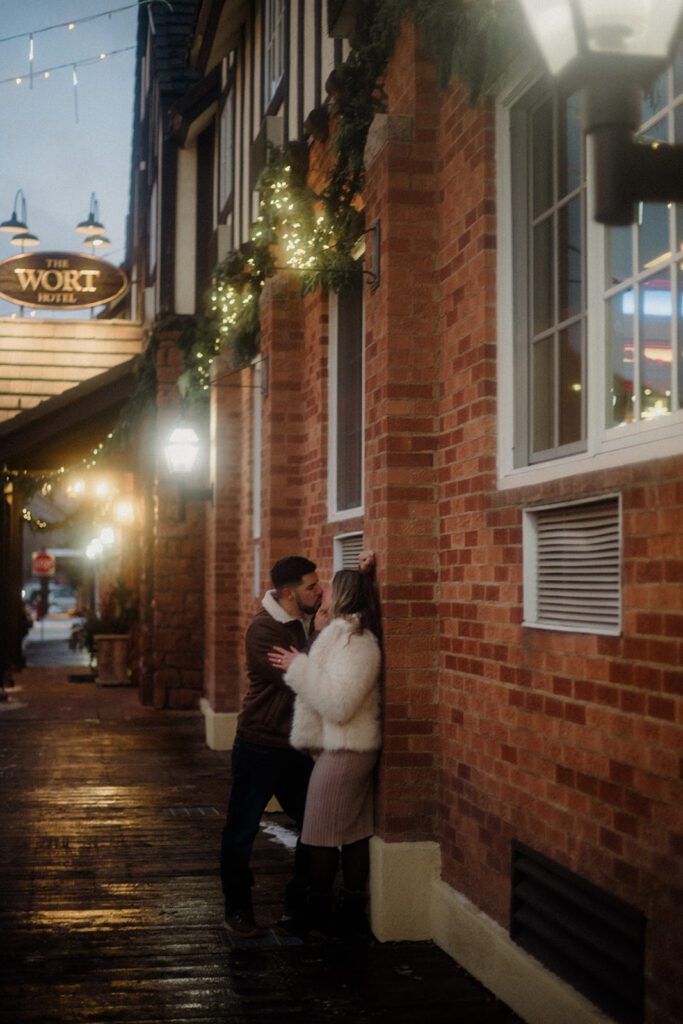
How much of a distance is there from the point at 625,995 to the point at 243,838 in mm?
2521

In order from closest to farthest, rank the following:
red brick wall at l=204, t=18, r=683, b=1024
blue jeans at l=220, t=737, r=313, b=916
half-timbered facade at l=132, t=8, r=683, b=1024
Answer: half-timbered facade at l=132, t=8, r=683, b=1024, red brick wall at l=204, t=18, r=683, b=1024, blue jeans at l=220, t=737, r=313, b=916

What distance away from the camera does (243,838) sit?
6223 mm

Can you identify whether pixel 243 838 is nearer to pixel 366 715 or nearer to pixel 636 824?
pixel 366 715

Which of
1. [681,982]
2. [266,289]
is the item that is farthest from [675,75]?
[266,289]

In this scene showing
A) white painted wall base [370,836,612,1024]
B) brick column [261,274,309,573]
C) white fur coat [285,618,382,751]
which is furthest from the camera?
brick column [261,274,309,573]

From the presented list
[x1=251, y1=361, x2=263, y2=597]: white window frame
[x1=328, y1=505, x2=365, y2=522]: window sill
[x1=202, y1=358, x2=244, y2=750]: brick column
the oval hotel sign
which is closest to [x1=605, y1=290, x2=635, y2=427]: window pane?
[x1=328, y1=505, x2=365, y2=522]: window sill

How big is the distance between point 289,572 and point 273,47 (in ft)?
21.9

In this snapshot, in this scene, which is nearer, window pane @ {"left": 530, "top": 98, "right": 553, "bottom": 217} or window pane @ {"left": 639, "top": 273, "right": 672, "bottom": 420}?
window pane @ {"left": 639, "top": 273, "right": 672, "bottom": 420}

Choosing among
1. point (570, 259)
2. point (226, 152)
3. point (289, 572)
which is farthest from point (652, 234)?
point (226, 152)

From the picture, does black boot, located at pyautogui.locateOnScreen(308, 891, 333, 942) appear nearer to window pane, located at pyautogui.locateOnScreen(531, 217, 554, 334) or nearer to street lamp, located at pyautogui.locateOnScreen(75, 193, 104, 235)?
window pane, located at pyautogui.locateOnScreen(531, 217, 554, 334)

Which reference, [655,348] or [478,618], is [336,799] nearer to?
[478,618]

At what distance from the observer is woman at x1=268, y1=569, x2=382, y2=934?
19.8ft

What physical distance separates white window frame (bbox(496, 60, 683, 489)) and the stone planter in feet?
50.6

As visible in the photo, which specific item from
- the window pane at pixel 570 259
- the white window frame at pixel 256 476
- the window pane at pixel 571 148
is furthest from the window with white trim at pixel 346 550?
the white window frame at pixel 256 476
